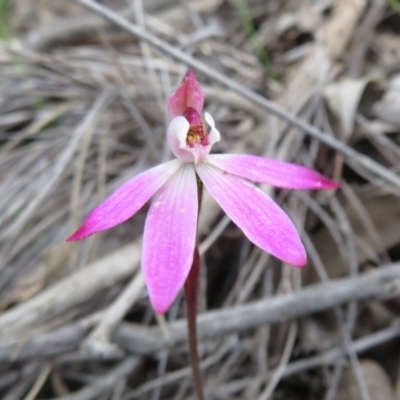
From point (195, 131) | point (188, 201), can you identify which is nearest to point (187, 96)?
point (195, 131)

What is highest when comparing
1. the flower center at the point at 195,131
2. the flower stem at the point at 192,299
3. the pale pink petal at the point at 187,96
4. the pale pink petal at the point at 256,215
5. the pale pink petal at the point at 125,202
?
the pale pink petal at the point at 187,96

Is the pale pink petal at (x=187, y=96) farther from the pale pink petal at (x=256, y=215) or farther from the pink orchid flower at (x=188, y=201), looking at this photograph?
the pale pink petal at (x=256, y=215)

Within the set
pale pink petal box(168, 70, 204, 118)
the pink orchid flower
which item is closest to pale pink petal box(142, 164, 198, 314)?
the pink orchid flower

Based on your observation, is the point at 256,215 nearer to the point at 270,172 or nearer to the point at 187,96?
the point at 270,172

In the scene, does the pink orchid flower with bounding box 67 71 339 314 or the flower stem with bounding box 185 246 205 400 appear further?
the flower stem with bounding box 185 246 205 400

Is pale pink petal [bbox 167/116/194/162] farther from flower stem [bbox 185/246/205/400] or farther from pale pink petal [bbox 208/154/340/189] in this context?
flower stem [bbox 185/246/205/400]

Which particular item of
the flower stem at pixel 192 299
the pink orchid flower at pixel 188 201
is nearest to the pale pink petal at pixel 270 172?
the pink orchid flower at pixel 188 201

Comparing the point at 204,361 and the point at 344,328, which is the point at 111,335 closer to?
the point at 204,361
